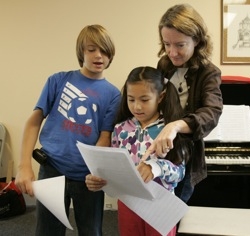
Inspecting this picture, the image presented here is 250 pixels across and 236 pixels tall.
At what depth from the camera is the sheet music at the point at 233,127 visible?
2012mm

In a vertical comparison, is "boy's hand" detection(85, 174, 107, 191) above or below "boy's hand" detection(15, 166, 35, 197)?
above

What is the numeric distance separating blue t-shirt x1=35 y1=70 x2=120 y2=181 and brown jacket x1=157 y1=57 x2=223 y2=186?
0.28 meters

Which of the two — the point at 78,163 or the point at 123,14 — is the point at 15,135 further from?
the point at 78,163

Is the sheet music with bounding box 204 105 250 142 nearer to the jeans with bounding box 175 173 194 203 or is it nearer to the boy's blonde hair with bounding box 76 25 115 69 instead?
the jeans with bounding box 175 173 194 203

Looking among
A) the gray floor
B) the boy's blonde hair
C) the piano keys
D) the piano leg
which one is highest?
the boy's blonde hair

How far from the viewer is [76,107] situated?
1229 millimetres

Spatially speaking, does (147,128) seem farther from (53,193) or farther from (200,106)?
(53,193)

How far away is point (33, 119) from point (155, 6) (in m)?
1.85

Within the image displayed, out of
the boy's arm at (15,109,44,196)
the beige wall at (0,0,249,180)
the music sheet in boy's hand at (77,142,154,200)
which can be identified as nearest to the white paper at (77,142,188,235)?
the music sheet in boy's hand at (77,142,154,200)

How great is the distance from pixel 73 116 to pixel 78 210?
0.38 meters

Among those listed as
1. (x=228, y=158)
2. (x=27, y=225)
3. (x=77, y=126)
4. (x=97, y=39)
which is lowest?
(x=27, y=225)

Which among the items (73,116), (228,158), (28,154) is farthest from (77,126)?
(228,158)

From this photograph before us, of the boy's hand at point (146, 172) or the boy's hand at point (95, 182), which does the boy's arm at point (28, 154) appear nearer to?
the boy's hand at point (95, 182)

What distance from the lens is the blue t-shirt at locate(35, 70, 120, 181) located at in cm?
121
